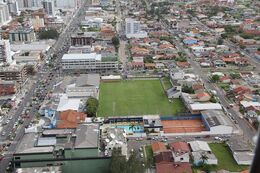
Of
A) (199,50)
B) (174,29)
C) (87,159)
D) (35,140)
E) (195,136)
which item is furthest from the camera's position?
(174,29)

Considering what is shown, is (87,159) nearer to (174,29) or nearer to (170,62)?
(170,62)

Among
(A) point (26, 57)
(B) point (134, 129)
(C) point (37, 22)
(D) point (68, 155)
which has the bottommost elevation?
(B) point (134, 129)

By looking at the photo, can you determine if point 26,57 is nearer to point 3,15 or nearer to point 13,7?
point 3,15

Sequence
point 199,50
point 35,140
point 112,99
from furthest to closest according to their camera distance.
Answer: point 199,50
point 112,99
point 35,140

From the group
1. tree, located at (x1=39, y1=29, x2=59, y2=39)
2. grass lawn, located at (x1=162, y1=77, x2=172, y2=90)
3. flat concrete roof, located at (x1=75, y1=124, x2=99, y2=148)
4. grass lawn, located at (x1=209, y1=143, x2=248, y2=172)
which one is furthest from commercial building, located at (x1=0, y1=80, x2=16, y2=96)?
tree, located at (x1=39, y1=29, x2=59, y2=39)

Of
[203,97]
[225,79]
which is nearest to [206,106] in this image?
[203,97]

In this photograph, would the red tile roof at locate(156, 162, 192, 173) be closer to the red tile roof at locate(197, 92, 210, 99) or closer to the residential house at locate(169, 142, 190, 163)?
the residential house at locate(169, 142, 190, 163)

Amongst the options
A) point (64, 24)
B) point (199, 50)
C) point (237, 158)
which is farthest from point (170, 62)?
point (64, 24)
